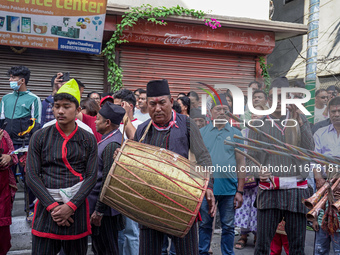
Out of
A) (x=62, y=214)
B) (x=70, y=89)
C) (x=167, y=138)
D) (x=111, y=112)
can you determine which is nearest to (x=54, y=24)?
(x=111, y=112)

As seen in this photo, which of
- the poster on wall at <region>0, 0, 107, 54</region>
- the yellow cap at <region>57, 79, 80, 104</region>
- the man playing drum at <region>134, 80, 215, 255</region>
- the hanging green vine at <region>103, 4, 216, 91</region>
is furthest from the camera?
the hanging green vine at <region>103, 4, 216, 91</region>

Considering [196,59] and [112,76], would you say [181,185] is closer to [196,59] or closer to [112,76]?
→ [112,76]

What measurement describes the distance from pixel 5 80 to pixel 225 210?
6320mm

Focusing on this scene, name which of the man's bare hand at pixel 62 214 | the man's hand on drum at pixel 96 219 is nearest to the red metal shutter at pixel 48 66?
the man's hand on drum at pixel 96 219

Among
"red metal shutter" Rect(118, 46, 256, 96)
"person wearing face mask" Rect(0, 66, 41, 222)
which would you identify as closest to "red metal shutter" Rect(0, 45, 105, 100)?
"red metal shutter" Rect(118, 46, 256, 96)

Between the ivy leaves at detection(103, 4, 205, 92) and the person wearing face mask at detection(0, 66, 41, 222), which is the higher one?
the ivy leaves at detection(103, 4, 205, 92)

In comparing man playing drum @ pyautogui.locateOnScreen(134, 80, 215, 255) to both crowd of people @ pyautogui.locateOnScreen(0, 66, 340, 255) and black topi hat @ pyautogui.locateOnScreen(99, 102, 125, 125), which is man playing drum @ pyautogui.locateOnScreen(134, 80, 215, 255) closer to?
crowd of people @ pyautogui.locateOnScreen(0, 66, 340, 255)

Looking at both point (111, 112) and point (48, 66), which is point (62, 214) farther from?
point (48, 66)

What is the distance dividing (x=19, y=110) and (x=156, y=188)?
3.71m

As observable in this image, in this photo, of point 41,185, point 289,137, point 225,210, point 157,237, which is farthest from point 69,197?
point 225,210

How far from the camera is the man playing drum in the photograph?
2.91 metres

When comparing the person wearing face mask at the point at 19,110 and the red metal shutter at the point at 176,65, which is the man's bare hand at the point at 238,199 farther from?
the red metal shutter at the point at 176,65

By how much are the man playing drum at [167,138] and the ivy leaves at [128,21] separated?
5.90 m

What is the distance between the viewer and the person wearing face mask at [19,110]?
537 cm
